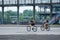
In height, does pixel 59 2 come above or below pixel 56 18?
above

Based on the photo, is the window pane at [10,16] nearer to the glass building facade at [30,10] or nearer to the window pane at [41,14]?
the glass building facade at [30,10]

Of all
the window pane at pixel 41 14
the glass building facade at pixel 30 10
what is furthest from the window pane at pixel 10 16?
the window pane at pixel 41 14

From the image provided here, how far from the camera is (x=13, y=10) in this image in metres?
63.2

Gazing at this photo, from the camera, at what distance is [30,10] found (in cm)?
6256

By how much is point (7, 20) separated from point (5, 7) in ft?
14.5

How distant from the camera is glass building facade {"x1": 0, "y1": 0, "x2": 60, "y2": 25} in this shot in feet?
201

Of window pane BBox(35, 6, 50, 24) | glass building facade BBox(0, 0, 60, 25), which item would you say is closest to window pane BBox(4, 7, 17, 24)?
glass building facade BBox(0, 0, 60, 25)

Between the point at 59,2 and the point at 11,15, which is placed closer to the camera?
the point at 59,2

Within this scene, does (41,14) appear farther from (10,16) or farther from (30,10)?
(10,16)

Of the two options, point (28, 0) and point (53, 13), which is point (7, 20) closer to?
point (28, 0)

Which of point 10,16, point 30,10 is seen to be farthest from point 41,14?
point 10,16

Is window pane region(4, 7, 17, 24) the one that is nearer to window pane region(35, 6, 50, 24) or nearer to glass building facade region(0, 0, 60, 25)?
glass building facade region(0, 0, 60, 25)

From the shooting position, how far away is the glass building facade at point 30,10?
61375 mm

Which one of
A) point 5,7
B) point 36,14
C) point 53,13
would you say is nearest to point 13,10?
point 5,7
